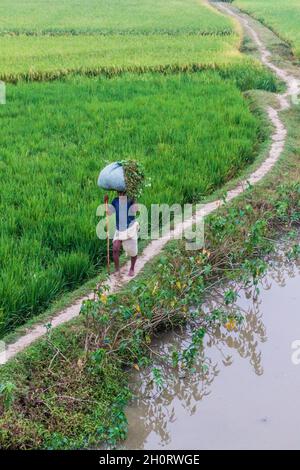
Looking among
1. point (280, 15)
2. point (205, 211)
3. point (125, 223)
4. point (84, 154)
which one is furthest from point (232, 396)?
point (280, 15)

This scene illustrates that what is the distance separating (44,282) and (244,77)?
25.1 ft

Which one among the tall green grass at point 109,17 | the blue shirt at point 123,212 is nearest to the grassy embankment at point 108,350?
the blue shirt at point 123,212

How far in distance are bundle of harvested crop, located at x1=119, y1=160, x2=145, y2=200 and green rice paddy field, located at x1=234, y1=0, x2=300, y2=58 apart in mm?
10970

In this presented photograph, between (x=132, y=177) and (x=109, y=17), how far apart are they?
1804 cm

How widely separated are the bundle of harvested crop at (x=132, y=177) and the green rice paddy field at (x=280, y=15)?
10970mm

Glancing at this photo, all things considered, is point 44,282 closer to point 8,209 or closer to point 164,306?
point 164,306

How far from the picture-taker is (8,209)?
4.93 m

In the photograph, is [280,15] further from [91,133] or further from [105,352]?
[105,352]

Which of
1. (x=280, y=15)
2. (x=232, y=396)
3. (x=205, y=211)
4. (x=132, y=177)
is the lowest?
(x=232, y=396)

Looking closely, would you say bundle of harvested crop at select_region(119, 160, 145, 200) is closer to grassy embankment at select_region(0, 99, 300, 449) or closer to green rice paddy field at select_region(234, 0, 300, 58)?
grassy embankment at select_region(0, 99, 300, 449)

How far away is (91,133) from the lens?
Result: 729 centimetres

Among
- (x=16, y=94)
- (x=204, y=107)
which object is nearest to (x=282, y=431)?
(x=204, y=107)

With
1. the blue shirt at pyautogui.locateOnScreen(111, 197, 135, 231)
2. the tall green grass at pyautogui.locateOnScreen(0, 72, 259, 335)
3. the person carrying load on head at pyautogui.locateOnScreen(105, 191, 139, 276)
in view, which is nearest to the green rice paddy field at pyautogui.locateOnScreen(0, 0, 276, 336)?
the tall green grass at pyautogui.locateOnScreen(0, 72, 259, 335)

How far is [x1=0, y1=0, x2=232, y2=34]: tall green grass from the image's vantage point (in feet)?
58.5
